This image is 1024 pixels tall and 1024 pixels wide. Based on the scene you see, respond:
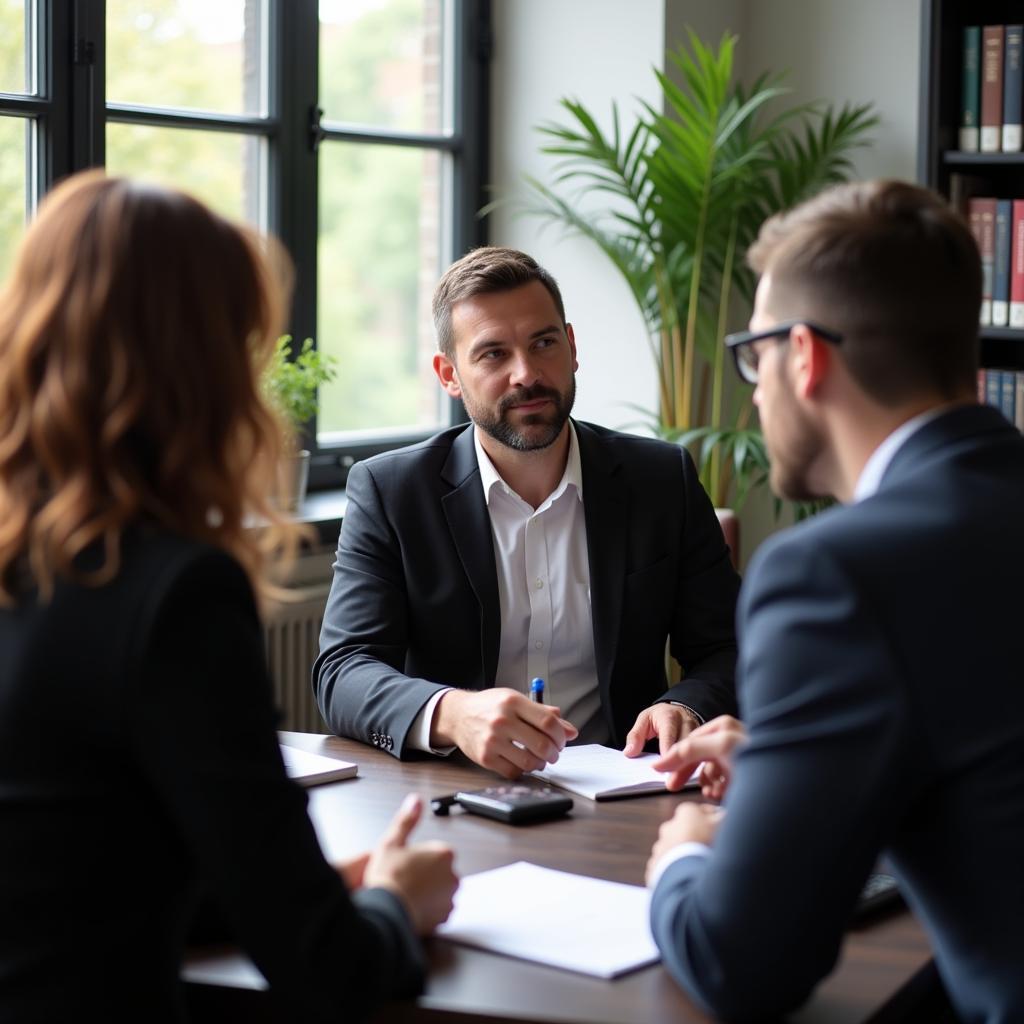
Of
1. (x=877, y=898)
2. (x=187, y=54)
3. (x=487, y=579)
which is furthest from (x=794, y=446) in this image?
(x=187, y=54)

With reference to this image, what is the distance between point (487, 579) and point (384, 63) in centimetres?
219

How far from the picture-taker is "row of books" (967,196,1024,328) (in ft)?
12.0

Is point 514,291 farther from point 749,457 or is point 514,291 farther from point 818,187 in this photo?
point 818,187

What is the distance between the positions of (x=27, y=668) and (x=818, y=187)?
3292 mm

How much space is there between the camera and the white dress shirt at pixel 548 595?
8.16 ft

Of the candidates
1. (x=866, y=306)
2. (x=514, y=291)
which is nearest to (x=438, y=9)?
(x=514, y=291)

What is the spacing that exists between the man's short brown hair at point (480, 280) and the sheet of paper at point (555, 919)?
1.22 metres

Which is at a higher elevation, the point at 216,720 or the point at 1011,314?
the point at 1011,314

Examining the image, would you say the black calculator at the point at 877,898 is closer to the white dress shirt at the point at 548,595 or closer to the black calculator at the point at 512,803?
the black calculator at the point at 512,803

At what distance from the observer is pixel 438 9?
14.1ft

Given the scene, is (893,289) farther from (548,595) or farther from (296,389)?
(296,389)

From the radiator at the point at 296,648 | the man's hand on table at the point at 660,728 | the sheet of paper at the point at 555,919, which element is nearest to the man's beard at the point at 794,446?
the sheet of paper at the point at 555,919

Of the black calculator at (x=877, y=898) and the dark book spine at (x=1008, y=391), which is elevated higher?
the dark book spine at (x=1008, y=391)

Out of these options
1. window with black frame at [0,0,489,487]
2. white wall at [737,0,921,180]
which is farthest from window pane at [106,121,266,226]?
white wall at [737,0,921,180]
